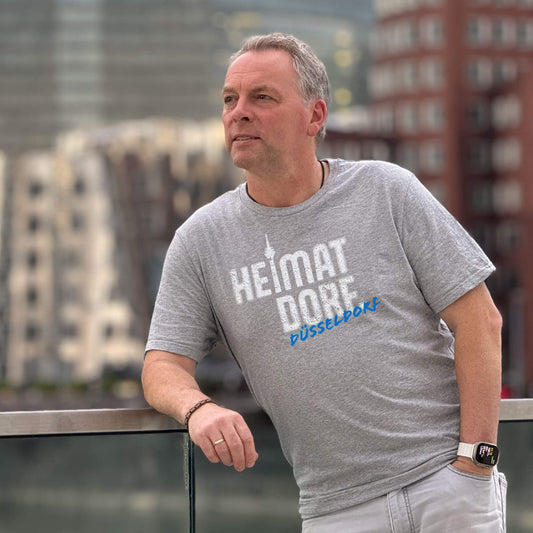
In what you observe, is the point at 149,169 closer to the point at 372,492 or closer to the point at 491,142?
the point at 491,142

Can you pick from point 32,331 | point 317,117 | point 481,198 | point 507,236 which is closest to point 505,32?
point 481,198

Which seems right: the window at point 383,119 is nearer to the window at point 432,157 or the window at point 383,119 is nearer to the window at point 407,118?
the window at point 407,118

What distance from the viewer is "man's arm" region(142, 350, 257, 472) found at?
2.37m

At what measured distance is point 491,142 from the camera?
8394 centimetres

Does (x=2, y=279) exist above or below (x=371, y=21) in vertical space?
below

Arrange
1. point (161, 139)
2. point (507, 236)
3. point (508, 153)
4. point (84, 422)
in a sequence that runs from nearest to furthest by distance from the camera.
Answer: point (84, 422)
point (161, 139)
point (507, 236)
point (508, 153)

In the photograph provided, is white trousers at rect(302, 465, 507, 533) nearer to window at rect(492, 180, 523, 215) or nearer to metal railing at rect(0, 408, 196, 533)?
metal railing at rect(0, 408, 196, 533)

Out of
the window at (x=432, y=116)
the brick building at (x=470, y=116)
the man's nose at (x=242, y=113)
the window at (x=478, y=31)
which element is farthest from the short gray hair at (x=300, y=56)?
the window at (x=478, y=31)

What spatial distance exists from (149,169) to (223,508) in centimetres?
7546

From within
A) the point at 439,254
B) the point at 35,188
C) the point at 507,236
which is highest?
the point at 35,188

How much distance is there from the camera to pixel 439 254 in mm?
2584

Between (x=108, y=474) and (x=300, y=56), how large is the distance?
112 cm

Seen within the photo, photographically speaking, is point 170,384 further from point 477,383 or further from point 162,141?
point 162,141

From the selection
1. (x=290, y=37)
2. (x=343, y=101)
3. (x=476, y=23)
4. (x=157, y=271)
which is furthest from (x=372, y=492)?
(x=476, y=23)
